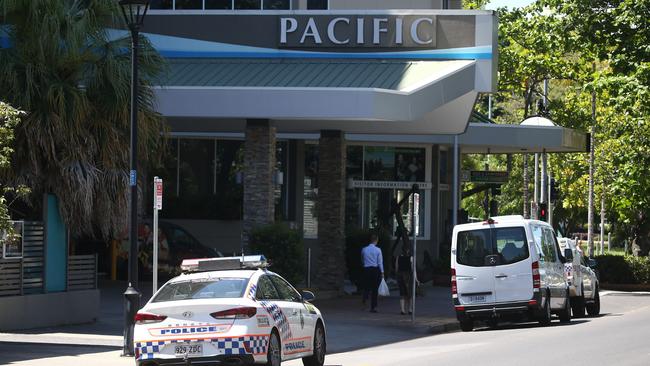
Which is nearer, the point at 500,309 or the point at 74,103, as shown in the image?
the point at 74,103

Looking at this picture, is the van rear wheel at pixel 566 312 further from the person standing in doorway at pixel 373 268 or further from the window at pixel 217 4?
the window at pixel 217 4

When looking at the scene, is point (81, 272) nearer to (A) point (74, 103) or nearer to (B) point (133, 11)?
(A) point (74, 103)

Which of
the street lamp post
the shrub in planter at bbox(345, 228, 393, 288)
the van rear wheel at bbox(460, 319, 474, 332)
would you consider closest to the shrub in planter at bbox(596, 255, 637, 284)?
the shrub in planter at bbox(345, 228, 393, 288)

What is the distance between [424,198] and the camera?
47.0 metres

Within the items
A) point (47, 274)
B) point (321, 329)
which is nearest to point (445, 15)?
point (47, 274)

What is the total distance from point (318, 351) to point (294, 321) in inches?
45.6

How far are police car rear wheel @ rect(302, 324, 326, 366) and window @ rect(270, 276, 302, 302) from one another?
650mm

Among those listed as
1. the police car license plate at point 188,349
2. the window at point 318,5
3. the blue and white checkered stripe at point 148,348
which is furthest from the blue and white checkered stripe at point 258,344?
the window at point 318,5

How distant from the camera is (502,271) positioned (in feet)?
82.9

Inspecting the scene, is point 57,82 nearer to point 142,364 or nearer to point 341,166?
point 142,364

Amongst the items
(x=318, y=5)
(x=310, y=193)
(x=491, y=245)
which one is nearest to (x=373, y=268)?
(x=491, y=245)

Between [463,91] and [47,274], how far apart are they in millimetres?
12665

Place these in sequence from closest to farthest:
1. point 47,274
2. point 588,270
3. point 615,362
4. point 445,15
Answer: point 615,362 → point 47,274 → point 588,270 → point 445,15

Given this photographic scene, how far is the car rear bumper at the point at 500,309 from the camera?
25141 mm
